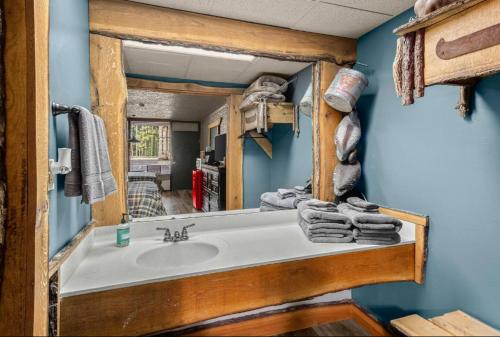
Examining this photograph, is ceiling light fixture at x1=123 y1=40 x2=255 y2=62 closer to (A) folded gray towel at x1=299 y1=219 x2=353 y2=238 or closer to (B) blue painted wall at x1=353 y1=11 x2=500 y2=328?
(B) blue painted wall at x1=353 y1=11 x2=500 y2=328

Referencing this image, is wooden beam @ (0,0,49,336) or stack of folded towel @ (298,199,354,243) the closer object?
wooden beam @ (0,0,49,336)

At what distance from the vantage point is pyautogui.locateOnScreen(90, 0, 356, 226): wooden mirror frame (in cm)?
151

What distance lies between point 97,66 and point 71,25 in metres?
0.31

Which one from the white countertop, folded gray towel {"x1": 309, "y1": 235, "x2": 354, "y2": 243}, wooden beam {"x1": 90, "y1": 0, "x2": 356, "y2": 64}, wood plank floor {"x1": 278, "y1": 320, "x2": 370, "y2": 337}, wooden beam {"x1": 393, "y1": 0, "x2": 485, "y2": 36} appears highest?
wooden beam {"x1": 90, "y1": 0, "x2": 356, "y2": 64}

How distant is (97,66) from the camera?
1.50 metres

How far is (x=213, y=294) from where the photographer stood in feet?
3.84

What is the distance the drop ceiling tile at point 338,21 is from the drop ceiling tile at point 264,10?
0.23ft

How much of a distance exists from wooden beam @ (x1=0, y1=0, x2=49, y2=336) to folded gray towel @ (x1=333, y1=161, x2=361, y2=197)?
5.56ft

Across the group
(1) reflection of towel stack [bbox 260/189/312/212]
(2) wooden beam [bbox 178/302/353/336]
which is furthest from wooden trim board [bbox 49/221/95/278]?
(1) reflection of towel stack [bbox 260/189/312/212]

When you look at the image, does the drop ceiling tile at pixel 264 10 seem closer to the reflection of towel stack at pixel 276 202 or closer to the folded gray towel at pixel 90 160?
the folded gray towel at pixel 90 160

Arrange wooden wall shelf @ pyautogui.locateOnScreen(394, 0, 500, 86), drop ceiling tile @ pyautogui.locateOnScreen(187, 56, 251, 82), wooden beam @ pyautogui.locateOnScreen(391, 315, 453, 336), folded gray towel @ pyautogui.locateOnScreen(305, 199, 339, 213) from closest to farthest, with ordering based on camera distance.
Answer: wooden beam @ pyautogui.locateOnScreen(391, 315, 453, 336) → wooden wall shelf @ pyautogui.locateOnScreen(394, 0, 500, 86) → folded gray towel @ pyautogui.locateOnScreen(305, 199, 339, 213) → drop ceiling tile @ pyautogui.locateOnScreen(187, 56, 251, 82)

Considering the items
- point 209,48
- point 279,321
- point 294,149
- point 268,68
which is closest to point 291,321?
point 279,321

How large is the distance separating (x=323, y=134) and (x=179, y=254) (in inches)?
50.1

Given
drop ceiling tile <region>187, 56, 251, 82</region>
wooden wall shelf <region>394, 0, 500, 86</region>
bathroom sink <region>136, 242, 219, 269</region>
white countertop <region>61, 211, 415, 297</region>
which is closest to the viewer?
wooden wall shelf <region>394, 0, 500, 86</region>
